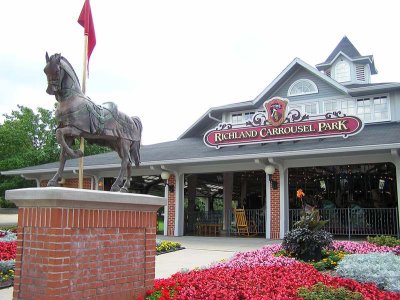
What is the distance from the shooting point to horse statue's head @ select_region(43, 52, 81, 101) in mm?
5527

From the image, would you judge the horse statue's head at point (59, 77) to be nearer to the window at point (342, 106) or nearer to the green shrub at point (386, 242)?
the green shrub at point (386, 242)

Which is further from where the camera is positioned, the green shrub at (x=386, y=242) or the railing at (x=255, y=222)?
the railing at (x=255, y=222)

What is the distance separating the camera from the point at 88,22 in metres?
8.05

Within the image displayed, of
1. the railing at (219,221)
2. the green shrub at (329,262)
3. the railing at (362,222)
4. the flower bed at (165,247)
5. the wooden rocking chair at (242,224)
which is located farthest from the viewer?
the railing at (219,221)

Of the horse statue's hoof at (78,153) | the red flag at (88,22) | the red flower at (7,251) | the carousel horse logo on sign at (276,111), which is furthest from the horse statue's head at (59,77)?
the carousel horse logo on sign at (276,111)

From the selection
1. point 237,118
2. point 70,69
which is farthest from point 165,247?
point 237,118

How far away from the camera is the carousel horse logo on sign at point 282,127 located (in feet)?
49.7

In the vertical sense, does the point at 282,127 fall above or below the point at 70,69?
above

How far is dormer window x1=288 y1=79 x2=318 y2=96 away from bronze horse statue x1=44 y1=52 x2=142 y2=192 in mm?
14949

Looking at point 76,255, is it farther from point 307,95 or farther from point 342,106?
point 307,95

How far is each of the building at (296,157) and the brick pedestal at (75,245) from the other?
32.4 ft

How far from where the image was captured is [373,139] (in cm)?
1433

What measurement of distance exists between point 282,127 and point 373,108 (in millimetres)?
5139

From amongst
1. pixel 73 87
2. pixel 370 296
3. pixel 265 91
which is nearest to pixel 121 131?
pixel 73 87
